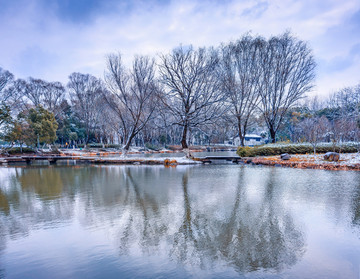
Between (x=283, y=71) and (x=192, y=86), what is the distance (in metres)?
11.1

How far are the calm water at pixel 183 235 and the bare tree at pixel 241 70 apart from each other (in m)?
18.3

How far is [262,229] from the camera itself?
14.9 feet

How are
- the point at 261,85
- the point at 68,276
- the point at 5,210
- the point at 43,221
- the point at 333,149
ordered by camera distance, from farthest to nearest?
the point at 261,85 → the point at 333,149 → the point at 5,210 → the point at 43,221 → the point at 68,276

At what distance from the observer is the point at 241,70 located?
2470 centimetres

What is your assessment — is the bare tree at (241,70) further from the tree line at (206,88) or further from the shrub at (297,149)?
the shrub at (297,149)

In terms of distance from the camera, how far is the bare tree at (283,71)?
2364cm

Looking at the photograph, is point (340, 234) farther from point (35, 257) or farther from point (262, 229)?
point (35, 257)

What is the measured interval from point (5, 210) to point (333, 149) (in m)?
21.2

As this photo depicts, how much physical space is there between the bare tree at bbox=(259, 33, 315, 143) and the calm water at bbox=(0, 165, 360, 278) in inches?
762

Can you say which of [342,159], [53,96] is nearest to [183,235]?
[342,159]

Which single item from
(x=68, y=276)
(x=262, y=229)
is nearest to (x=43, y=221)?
(x=68, y=276)

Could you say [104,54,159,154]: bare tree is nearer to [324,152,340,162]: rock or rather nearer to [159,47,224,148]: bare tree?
[159,47,224,148]: bare tree

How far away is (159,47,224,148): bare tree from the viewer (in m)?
20.5

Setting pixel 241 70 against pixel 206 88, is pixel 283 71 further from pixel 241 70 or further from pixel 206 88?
pixel 206 88
